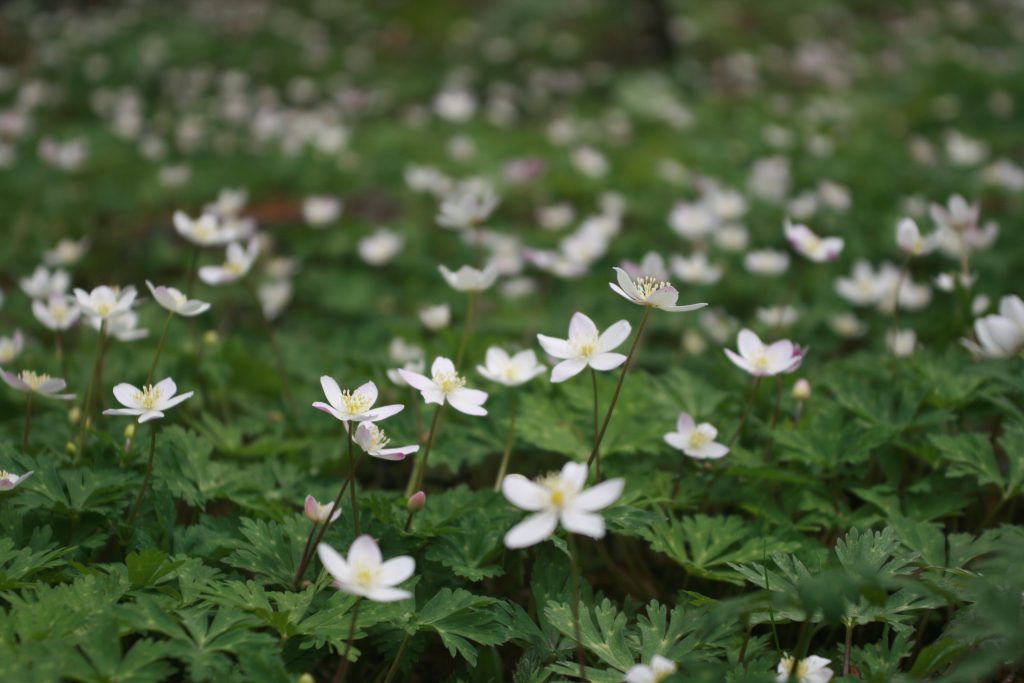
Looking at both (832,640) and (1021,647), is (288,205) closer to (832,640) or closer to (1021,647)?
(832,640)

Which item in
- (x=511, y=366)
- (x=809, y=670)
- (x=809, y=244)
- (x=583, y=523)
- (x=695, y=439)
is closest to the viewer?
(x=583, y=523)

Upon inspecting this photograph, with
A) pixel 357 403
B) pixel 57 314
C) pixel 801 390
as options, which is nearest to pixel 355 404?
pixel 357 403

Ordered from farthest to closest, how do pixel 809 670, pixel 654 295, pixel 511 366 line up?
pixel 511 366, pixel 654 295, pixel 809 670

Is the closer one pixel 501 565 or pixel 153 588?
pixel 153 588

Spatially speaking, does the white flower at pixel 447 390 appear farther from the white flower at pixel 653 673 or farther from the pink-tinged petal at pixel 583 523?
the white flower at pixel 653 673

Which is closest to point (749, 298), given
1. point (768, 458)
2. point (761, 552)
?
point (768, 458)

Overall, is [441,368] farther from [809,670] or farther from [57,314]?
[57,314]

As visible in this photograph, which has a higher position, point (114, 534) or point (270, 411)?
point (114, 534)
